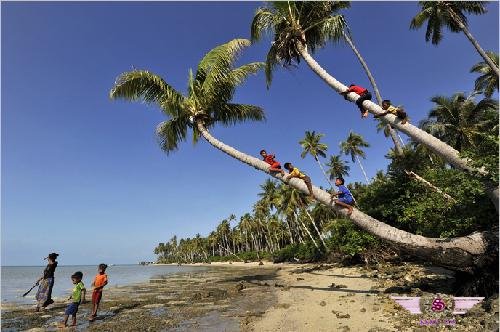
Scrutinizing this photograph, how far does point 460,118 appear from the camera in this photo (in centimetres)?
3562

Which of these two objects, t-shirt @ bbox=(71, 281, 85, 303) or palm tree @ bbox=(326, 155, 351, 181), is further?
palm tree @ bbox=(326, 155, 351, 181)

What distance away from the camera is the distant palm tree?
1344 inches

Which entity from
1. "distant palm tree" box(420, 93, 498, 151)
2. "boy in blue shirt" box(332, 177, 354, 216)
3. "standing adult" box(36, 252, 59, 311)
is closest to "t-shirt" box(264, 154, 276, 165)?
"boy in blue shirt" box(332, 177, 354, 216)

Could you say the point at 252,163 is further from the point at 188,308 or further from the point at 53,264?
the point at 53,264

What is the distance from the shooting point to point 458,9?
2492cm

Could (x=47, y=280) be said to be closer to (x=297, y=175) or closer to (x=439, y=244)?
(x=297, y=175)

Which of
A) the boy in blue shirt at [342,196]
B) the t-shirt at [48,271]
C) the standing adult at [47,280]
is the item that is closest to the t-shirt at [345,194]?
the boy in blue shirt at [342,196]

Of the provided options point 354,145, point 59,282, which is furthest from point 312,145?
point 59,282

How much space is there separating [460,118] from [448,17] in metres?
13.4

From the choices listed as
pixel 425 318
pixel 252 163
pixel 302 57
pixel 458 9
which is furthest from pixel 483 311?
pixel 458 9

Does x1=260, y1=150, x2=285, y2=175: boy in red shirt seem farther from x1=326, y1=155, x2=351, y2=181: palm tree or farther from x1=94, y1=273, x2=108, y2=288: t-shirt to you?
x1=326, y1=155, x2=351, y2=181: palm tree

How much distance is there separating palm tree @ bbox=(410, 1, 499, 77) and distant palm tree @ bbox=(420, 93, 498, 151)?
31.1 ft

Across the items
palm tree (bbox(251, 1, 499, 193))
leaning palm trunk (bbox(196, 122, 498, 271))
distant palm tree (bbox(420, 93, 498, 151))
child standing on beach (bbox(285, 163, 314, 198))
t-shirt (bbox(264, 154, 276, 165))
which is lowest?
leaning palm trunk (bbox(196, 122, 498, 271))

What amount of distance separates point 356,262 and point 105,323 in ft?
63.1
